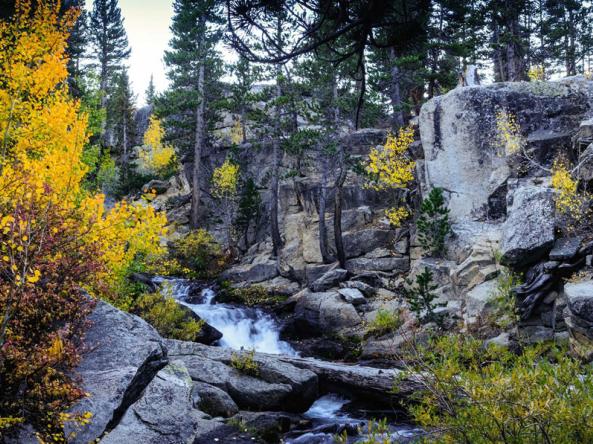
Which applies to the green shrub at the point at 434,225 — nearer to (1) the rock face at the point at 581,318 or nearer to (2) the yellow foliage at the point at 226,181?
(1) the rock face at the point at 581,318

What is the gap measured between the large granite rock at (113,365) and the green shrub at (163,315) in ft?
19.7

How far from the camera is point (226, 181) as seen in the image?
35.0 metres

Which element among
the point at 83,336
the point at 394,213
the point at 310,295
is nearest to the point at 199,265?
the point at 310,295

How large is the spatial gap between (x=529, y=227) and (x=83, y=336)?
1401cm

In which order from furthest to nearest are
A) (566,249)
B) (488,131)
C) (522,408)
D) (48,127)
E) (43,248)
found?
(488,131) → (566,249) → (48,127) → (43,248) → (522,408)

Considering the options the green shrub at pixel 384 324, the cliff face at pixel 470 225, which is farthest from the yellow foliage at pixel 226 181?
the green shrub at pixel 384 324

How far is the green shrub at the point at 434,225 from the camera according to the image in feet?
61.5

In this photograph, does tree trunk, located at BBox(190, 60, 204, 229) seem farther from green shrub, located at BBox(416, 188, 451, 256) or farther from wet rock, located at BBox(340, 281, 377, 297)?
green shrub, located at BBox(416, 188, 451, 256)

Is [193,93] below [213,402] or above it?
above

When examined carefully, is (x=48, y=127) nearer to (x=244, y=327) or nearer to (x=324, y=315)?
(x=244, y=327)

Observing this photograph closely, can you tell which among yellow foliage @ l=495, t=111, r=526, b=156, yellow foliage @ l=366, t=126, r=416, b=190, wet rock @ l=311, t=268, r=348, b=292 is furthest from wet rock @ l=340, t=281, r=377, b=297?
yellow foliage @ l=495, t=111, r=526, b=156

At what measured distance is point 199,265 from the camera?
29.9 meters

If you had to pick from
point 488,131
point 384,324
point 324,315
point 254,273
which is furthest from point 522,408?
point 254,273

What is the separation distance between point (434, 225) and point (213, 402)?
1306 cm
